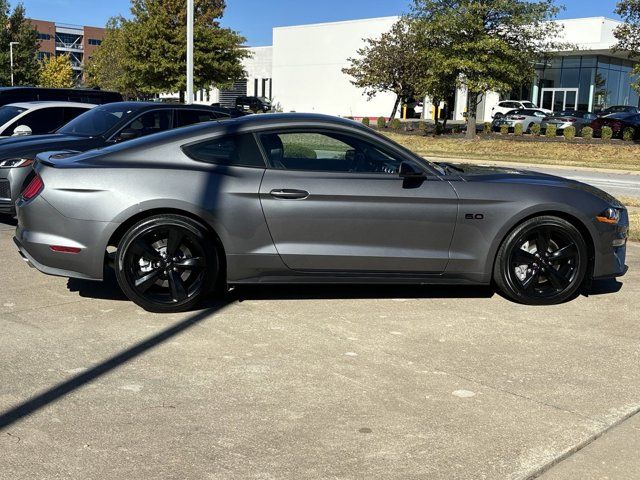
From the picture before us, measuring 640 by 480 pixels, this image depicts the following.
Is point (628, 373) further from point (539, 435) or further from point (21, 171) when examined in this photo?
point (21, 171)

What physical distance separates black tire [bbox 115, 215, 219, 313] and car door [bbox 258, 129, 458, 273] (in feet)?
1.81

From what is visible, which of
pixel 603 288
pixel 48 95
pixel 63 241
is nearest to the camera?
pixel 63 241

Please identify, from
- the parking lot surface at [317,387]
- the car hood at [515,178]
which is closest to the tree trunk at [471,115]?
the car hood at [515,178]

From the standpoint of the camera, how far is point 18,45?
179ft

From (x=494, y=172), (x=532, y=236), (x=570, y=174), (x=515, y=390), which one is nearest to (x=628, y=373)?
(x=515, y=390)

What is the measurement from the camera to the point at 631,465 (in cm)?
337

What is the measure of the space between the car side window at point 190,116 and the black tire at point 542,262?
5.87 meters

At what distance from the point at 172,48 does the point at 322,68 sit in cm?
2904

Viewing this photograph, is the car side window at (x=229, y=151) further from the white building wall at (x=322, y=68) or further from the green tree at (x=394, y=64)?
the white building wall at (x=322, y=68)

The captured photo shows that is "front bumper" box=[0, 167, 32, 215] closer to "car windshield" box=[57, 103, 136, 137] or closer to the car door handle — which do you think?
"car windshield" box=[57, 103, 136, 137]

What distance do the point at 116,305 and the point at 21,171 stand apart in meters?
3.96

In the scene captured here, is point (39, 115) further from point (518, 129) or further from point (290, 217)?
point (518, 129)

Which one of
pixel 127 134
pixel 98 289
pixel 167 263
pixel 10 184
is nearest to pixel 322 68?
pixel 127 134

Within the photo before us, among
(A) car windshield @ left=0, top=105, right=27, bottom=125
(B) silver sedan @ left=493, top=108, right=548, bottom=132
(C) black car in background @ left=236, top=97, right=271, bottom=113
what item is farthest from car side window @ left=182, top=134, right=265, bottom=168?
(C) black car in background @ left=236, top=97, right=271, bottom=113
